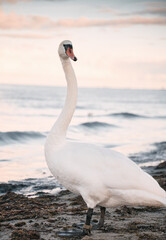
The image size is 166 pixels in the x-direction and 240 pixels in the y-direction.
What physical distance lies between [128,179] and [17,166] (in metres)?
9.63

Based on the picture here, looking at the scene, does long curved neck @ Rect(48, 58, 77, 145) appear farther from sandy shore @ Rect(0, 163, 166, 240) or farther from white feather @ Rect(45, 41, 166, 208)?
sandy shore @ Rect(0, 163, 166, 240)

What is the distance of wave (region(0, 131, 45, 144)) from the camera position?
22.6m

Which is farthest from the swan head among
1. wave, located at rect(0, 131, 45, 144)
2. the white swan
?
wave, located at rect(0, 131, 45, 144)

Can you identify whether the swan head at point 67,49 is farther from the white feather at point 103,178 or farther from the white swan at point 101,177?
the white feather at point 103,178

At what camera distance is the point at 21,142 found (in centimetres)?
2258

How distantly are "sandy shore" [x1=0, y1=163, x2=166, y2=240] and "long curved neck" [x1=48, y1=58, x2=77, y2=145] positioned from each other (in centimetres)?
146

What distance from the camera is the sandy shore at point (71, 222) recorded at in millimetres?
5543

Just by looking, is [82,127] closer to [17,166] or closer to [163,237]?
[17,166]

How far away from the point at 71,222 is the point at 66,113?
196 centimetres

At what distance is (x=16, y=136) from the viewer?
24.0m

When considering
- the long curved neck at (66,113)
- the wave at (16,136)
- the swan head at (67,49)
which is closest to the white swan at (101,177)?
the swan head at (67,49)

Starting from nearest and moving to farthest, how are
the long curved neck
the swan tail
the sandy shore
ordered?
1. the swan tail
2. the sandy shore
3. the long curved neck

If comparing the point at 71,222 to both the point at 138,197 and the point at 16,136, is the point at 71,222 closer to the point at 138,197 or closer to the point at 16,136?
the point at 138,197

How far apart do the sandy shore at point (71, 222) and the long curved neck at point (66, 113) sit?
1.46 m
